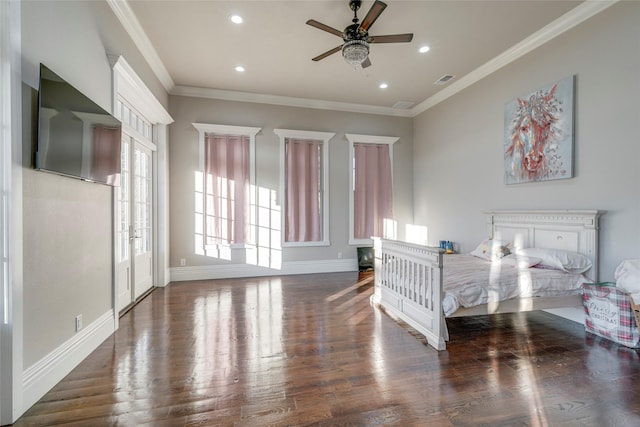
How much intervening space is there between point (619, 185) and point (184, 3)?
186 inches

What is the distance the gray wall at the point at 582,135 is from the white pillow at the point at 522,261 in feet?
1.91

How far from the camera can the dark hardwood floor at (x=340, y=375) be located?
172cm

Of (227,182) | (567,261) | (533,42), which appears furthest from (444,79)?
(227,182)

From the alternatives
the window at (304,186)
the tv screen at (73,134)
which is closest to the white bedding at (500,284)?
the window at (304,186)

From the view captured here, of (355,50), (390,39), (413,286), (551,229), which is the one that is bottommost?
(413,286)

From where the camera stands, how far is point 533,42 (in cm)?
359

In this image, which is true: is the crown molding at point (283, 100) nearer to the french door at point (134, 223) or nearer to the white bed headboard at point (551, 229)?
the french door at point (134, 223)

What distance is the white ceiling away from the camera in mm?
3055

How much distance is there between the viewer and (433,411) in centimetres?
175

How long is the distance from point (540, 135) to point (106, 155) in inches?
188

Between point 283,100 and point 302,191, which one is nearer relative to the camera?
point 283,100

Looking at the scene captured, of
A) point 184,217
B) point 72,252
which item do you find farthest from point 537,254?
point 184,217

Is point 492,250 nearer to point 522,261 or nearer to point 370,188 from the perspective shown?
point 522,261

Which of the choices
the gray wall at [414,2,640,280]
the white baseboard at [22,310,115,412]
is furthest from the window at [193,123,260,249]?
the gray wall at [414,2,640,280]
